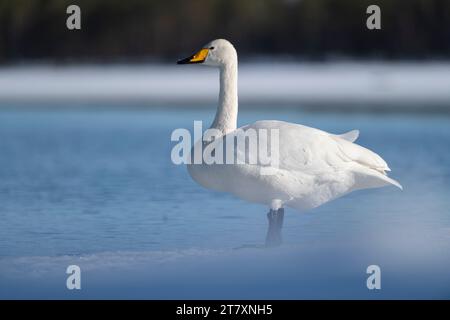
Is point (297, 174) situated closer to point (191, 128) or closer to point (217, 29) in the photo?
point (191, 128)

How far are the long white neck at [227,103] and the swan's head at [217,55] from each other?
4cm

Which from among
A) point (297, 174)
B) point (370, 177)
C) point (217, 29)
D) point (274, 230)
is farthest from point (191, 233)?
point (217, 29)

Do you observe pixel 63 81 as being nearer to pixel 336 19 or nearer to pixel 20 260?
pixel 336 19

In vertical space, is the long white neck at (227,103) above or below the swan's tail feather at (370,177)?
above

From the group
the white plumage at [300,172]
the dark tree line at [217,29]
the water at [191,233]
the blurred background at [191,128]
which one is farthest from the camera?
the dark tree line at [217,29]

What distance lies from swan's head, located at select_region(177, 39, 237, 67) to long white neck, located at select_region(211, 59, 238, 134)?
0.04 m

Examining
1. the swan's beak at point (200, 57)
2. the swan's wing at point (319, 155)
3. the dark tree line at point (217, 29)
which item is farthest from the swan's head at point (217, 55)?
the dark tree line at point (217, 29)

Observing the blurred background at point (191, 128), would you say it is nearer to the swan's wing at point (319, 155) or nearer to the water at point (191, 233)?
the water at point (191, 233)

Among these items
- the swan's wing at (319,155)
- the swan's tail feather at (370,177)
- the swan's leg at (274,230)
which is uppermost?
the swan's wing at (319,155)

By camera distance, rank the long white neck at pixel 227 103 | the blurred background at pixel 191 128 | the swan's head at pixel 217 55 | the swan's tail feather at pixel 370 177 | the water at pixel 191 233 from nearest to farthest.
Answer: the water at pixel 191 233 < the blurred background at pixel 191 128 < the swan's tail feather at pixel 370 177 < the long white neck at pixel 227 103 < the swan's head at pixel 217 55

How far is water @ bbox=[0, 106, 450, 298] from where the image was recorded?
168 inches

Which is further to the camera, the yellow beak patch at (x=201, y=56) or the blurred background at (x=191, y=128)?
the yellow beak patch at (x=201, y=56)

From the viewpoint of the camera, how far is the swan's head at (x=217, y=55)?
17.8ft

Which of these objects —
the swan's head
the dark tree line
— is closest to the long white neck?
the swan's head
